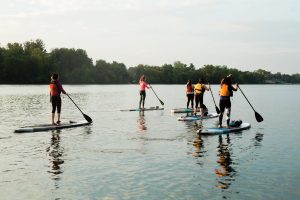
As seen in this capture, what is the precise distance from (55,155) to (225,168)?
565cm

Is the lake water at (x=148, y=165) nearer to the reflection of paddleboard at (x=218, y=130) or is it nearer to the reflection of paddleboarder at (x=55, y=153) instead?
the reflection of paddleboarder at (x=55, y=153)

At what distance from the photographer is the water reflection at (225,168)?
11.0 m

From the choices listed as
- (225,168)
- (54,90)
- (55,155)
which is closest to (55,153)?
(55,155)

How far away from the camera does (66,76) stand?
6786 inches

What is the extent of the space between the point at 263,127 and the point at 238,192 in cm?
1473

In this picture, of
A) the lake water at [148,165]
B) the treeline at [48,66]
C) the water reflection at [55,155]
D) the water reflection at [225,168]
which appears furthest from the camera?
the treeline at [48,66]

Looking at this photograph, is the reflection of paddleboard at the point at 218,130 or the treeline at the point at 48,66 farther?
the treeline at the point at 48,66

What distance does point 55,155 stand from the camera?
1447 centimetres

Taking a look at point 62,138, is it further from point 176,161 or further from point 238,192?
point 238,192

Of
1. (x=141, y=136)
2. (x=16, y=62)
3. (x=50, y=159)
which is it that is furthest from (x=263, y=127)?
(x=16, y=62)

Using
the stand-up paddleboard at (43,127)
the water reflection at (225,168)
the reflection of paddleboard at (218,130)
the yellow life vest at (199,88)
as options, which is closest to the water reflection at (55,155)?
the stand-up paddleboard at (43,127)

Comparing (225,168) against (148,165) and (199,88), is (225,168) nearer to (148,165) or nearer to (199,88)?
(148,165)

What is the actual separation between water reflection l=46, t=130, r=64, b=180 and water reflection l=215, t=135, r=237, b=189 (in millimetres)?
4249

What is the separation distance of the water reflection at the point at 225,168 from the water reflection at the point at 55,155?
425cm
